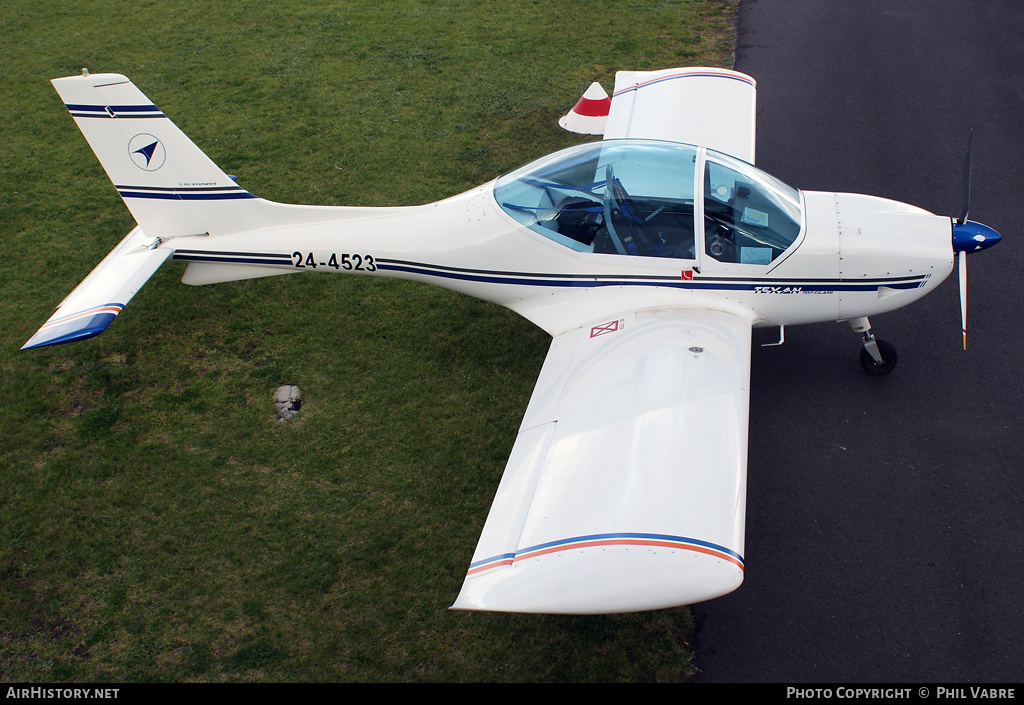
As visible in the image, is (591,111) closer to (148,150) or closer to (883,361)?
(883,361)

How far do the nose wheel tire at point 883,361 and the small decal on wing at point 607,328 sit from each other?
2311 millimetres

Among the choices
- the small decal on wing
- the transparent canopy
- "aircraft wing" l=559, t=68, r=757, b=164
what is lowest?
the small decal on wing

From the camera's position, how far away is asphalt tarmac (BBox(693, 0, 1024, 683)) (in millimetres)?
4863

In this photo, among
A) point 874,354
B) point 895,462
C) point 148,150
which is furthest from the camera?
point 148,150

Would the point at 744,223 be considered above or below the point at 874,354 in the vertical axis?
above

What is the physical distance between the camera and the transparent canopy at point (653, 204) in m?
5.98

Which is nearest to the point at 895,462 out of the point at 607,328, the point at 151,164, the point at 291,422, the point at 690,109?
the point at 607,328

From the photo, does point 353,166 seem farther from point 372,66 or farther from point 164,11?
point 164,11

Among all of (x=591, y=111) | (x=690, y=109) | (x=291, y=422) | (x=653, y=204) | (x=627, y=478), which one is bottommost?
(x=291, y=422)

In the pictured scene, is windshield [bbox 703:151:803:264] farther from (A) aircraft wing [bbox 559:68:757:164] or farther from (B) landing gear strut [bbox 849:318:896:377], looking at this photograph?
(A) aircraft wing [bbox 559:68:757:164]

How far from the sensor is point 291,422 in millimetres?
6645

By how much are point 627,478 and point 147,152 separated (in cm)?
517

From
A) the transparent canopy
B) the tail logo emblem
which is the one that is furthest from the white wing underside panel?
the tail logo emblem

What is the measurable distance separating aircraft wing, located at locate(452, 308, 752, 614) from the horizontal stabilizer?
3.40 metres
